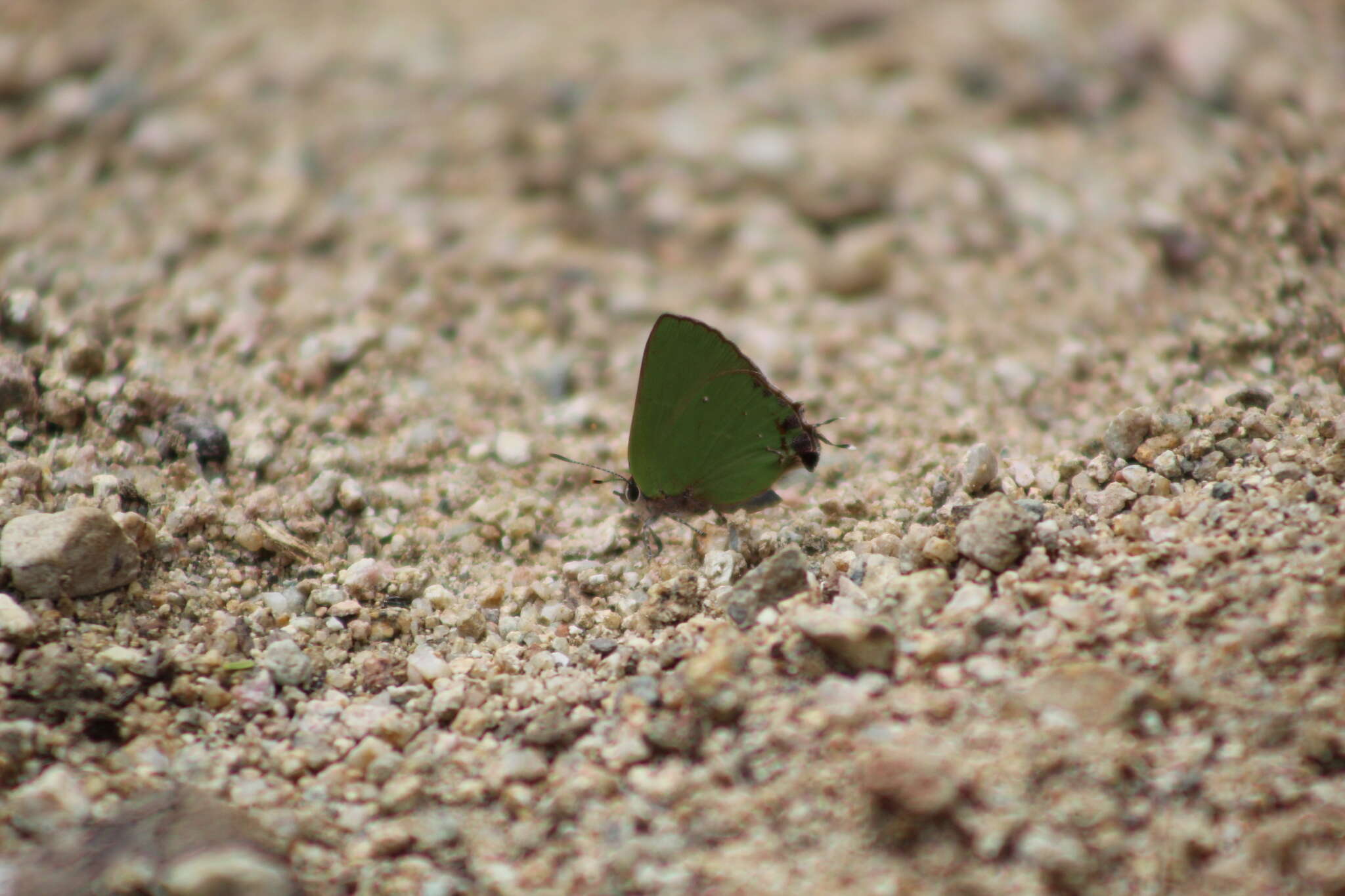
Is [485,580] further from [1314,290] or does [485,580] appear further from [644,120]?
[1314,290]

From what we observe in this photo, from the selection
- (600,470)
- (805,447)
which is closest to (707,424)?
(805,447)

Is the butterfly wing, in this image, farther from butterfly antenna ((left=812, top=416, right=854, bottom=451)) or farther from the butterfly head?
butterfly antenna ((left=812, top=416, right=854, bottom=451))

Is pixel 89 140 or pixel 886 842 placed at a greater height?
pixel 89 140

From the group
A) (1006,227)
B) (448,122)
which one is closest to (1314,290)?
(1006,227)

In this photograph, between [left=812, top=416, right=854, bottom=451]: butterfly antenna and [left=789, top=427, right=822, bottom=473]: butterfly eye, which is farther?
[left=812, top=416, right=854, bottom=451]: butterfly antenna

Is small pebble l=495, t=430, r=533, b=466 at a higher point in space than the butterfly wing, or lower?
lower

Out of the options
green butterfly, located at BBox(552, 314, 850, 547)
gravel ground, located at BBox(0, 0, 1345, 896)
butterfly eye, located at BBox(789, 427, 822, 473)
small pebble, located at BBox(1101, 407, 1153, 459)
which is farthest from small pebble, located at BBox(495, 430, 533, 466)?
small pebble, located at BBox(1101, 407, 1153, 459)

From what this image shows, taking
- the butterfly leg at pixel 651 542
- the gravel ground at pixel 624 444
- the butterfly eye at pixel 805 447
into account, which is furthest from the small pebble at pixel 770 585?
the butterfly leg at pixel 651 542
